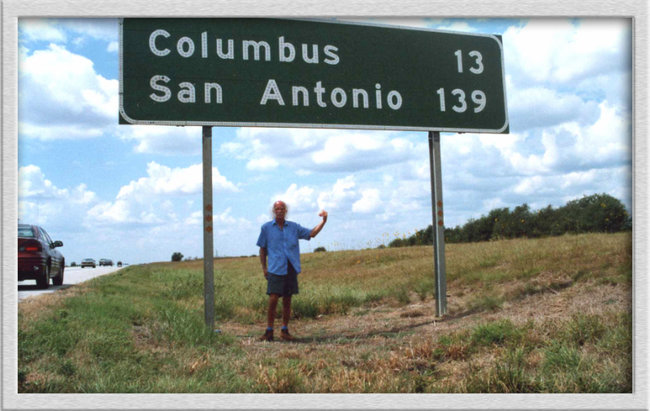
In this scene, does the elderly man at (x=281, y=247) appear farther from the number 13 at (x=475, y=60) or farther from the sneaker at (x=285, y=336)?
the number 13 at (x=475, y=60)

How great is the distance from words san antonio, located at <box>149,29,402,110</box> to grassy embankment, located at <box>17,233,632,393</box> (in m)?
2.91

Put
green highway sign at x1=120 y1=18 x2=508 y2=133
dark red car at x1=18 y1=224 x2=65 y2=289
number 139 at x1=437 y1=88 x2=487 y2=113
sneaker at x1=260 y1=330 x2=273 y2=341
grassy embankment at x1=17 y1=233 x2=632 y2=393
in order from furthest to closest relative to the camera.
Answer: dark red car at x1=18 y1=224 x2=65 y2=289 → number 139 at x1=437 y1=88 x2=487 y2=113 → sneaker at x1=260 y1=330 x2=273 y2=341 → green highway sign at x1=120 y1=18 x2=508 y2=133 → grassy embankment at x1=17 y1=233 x2=632 y2=393

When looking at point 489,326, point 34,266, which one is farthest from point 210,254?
point 34,266

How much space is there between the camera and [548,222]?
22.2 metres

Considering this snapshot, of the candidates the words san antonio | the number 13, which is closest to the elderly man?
the words san antonio

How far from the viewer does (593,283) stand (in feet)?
23.6

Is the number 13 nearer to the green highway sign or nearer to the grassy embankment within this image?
the green highway sign

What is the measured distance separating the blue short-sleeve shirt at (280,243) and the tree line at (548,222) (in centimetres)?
369

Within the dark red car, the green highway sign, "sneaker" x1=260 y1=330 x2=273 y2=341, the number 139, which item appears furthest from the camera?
the dark red car

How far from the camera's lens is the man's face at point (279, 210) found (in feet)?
21.6

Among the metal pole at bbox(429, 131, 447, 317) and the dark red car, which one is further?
the dark red car

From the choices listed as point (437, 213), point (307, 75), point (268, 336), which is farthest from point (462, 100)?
point (268, 336)

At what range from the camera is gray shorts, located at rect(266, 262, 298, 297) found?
6605 mm

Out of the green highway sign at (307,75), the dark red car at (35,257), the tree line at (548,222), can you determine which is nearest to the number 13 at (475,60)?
the green highway sign at (307,75)
